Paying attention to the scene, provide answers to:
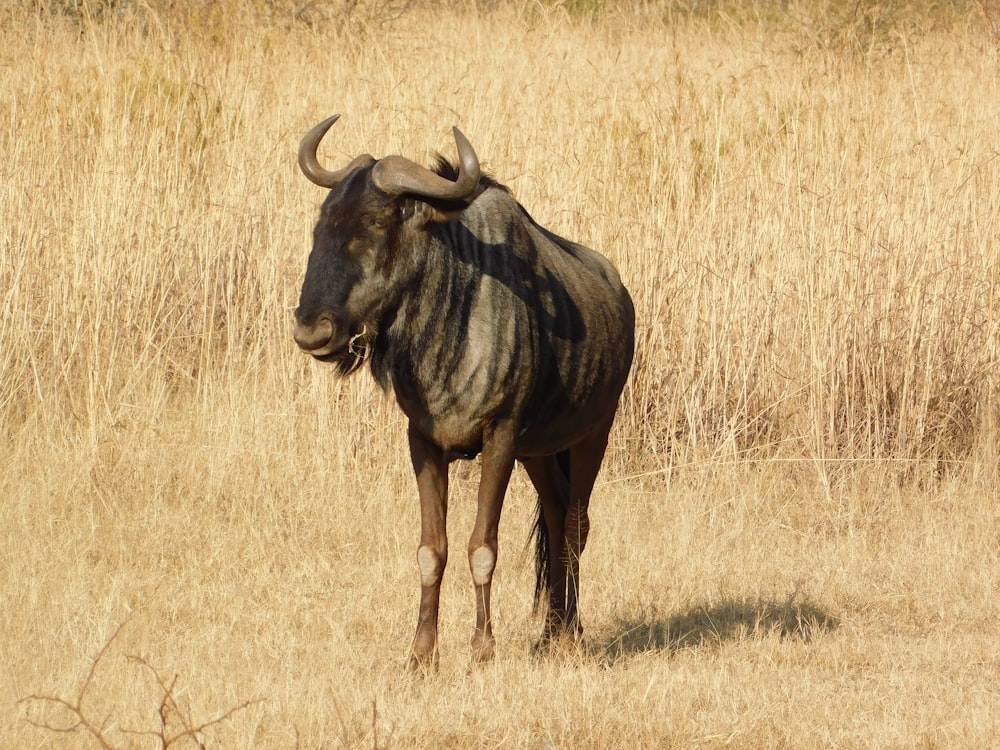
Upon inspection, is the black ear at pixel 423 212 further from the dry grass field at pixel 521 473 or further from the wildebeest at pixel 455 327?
the dry grass field at pixel 521 473

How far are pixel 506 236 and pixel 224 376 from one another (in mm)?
3477

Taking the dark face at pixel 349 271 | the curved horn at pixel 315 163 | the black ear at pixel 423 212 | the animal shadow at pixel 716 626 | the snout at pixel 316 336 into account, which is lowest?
the animal shadow at pixel 716 626

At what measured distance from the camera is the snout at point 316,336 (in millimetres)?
4402

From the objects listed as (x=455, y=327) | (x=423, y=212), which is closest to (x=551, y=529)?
(x=455, y=327)

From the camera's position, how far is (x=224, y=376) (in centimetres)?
806

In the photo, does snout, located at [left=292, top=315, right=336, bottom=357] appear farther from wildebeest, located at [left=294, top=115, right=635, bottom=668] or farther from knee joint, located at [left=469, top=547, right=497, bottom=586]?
knee joint, located at [left=469, top=547, right=497, bottom=586]

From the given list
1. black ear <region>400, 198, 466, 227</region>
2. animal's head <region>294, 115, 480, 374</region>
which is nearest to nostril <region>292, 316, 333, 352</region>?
animal's head <region>294, 115, 480, 374</region>

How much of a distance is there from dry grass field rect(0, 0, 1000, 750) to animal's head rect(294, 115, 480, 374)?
4.15 ft

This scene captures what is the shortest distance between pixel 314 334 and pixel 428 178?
691 millimetres

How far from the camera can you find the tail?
5.72 m

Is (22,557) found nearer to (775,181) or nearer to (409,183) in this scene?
(409,183)

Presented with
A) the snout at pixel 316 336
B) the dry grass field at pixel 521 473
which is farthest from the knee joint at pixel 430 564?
the snout at pixel 316 336

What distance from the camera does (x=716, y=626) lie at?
5738mm

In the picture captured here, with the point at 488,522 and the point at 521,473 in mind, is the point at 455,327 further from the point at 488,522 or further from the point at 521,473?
the point at 521,473
